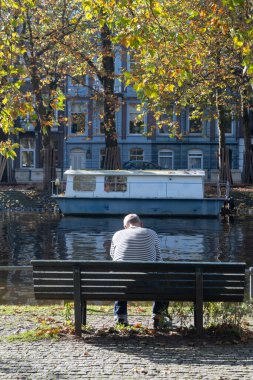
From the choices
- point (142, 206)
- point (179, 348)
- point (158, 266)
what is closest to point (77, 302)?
point (158, 266)

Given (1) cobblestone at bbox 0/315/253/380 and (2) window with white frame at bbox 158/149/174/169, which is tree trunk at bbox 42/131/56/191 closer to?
(2) window with white frame at bbox 158/149/174/169

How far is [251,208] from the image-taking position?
42.2 meters

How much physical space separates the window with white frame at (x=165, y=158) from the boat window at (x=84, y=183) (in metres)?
27.5

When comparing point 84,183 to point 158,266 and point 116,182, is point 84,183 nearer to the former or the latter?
point 116,182

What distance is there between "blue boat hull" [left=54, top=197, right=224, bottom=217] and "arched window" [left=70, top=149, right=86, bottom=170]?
2869 centimetres

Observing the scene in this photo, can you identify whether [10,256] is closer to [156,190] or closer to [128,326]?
[128,326]

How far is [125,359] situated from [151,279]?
1.28 metres

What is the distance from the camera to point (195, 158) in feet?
224

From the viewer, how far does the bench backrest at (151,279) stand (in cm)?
829

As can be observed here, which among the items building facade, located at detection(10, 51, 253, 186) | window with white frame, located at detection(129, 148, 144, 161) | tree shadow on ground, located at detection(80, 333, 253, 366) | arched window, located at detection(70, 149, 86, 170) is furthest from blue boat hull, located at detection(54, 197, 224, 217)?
tree shadow on ground, located at detection(80, 333, 253, 366)

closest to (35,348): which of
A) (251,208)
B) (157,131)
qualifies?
(251,208)

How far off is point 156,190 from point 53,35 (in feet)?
37.7

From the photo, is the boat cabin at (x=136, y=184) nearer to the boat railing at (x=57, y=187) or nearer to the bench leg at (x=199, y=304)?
the boat railing at (x=57, y=187)

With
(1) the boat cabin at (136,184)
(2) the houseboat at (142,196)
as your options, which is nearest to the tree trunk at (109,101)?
(1) the boat cabin at (136,184)
